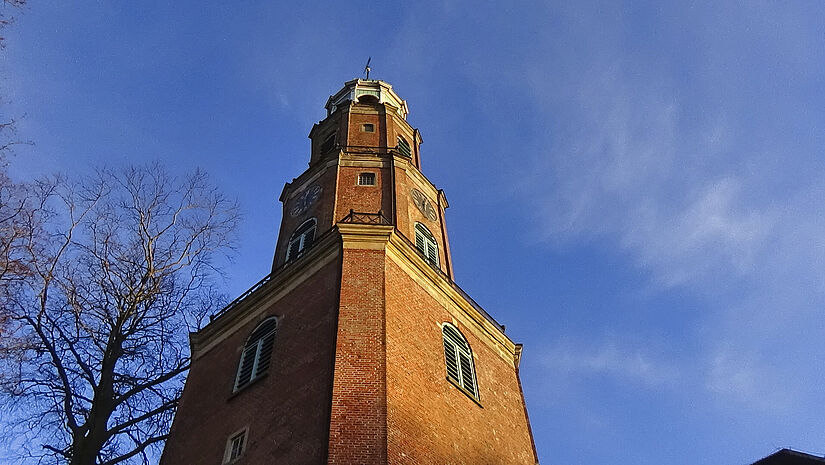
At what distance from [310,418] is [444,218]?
1386 cm

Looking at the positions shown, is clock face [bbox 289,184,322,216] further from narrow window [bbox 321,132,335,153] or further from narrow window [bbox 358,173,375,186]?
narrow window [bbox 321,132,335,153]

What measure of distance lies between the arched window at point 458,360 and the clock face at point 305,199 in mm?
8021

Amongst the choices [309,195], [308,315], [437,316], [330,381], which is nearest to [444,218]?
[309,195]

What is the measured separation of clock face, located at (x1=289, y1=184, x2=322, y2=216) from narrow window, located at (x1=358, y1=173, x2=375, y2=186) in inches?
60.1

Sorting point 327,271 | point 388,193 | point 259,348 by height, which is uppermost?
point 388,193

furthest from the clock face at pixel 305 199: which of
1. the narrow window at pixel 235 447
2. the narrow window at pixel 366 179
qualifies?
the narrow window at pixel 235 447

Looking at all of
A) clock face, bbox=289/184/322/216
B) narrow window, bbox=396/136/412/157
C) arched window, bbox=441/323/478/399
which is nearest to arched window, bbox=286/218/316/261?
clock face, bbox=289/184/322/216

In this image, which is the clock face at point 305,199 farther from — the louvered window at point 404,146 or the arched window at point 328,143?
the louvered window at point 404,146

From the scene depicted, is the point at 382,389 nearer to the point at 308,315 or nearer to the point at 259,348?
the point at 308,315

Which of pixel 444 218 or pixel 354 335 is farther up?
pixel 444 218

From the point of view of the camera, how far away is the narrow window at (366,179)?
85.8 ft

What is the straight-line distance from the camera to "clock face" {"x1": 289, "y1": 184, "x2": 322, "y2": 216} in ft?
86.8

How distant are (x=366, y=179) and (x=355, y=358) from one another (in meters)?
10.7

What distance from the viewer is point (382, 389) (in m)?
16.1
